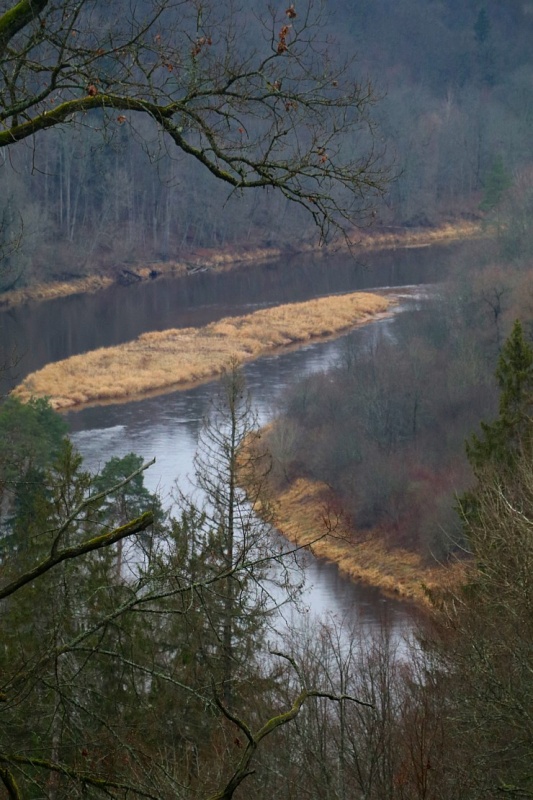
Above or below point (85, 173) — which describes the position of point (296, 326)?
below

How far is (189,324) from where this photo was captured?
4653cm

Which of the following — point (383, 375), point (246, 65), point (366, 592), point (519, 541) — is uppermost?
point (246, 65)

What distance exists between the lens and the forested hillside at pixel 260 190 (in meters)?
60.9

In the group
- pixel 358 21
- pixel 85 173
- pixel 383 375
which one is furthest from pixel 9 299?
pixel 358 21

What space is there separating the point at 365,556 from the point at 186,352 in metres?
18.4

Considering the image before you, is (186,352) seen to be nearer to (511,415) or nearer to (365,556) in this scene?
(365,556)

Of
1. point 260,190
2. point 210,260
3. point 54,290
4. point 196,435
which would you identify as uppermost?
point 260,190

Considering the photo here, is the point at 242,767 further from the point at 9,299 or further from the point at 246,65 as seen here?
the point at 9,299

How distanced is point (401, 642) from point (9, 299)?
125 feet

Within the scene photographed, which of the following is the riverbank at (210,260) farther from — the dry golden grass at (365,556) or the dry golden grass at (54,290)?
the dry golden grass at (365,556)

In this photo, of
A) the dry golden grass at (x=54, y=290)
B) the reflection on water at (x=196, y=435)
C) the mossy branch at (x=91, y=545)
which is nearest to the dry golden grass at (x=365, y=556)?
the reflection on water at (x=196, y=435)

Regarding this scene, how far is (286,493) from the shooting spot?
28344mm

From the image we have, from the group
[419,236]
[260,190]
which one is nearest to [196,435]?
[260,190]

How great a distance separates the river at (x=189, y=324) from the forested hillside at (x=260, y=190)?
359cm
